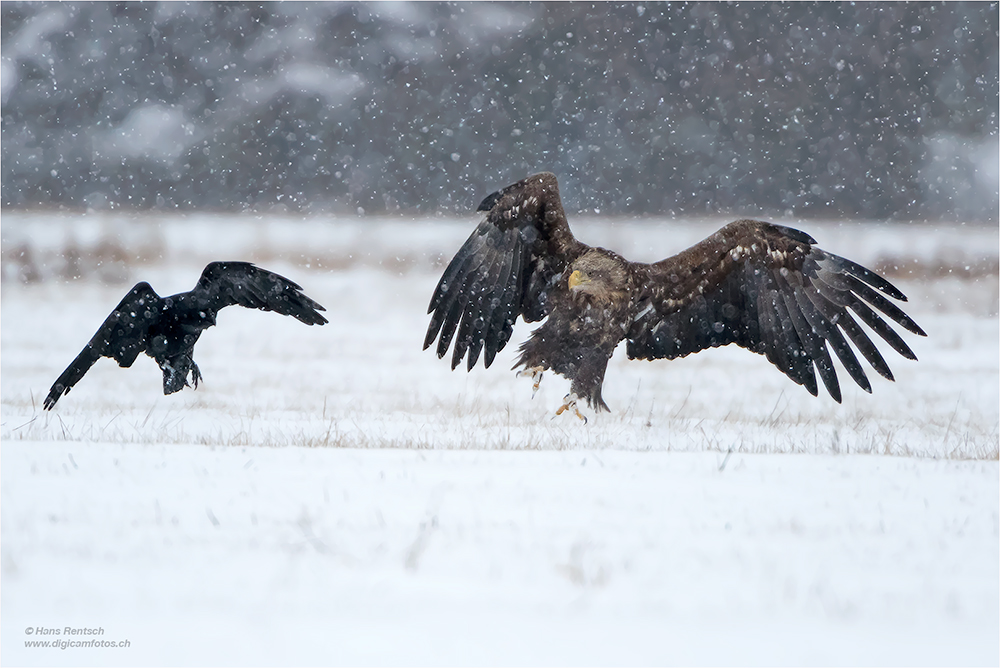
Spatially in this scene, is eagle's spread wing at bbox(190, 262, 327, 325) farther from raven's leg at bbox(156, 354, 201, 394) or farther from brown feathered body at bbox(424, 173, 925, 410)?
brown feathered body at bbox(424, 173, 925, 410)

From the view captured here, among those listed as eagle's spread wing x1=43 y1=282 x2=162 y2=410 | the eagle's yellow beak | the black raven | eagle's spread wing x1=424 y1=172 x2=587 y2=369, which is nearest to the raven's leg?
the black raven

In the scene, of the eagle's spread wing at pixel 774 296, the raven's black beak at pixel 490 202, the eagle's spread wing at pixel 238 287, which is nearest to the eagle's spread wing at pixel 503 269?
the raven's black beak at pixel 490 202

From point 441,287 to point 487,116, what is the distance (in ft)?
67.8

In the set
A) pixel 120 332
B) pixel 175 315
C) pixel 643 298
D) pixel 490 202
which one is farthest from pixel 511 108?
pixel 120 332

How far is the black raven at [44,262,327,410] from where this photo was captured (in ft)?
15.8

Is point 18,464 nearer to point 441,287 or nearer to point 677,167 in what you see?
point 441,287

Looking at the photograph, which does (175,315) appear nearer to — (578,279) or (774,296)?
(578,279)

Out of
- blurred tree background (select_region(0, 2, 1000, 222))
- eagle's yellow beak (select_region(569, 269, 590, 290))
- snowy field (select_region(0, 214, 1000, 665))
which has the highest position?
blurred tree background (select_region(0, 2, 1000, 222))

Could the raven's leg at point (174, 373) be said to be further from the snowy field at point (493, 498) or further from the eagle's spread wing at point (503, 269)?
the eagle's spread wing at point (503, 269)

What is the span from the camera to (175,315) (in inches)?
195

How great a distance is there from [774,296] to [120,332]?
3.61 metres

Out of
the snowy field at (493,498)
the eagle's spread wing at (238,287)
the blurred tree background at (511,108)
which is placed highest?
the blurred tree background at (511,108)

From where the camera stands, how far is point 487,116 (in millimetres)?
24922

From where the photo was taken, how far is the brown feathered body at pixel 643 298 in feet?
15.5
